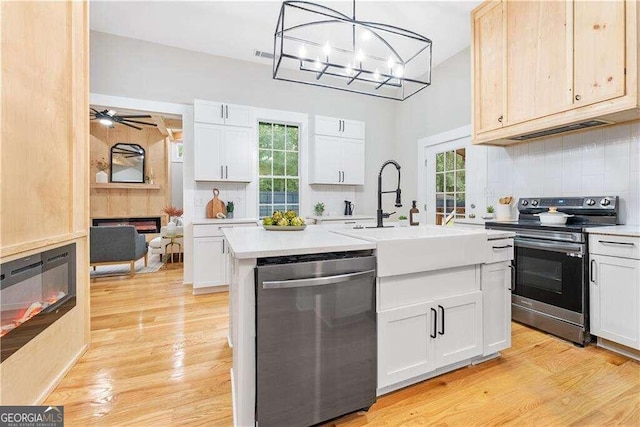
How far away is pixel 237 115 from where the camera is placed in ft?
13.7

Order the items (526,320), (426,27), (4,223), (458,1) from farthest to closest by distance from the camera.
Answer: (426,27)
(458,1)
(526,320)
(4,223)

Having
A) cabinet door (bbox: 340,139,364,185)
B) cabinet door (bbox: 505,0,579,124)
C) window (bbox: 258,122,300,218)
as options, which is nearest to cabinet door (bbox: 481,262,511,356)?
cabinet door (bbox: 505,0,579,124)

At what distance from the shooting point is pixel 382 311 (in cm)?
162

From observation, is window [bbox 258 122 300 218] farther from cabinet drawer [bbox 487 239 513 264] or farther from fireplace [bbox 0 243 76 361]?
cabinet drawer [bbox 487 239 513 264]

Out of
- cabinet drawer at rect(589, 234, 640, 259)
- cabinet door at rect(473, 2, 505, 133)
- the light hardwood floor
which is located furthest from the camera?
cabinet door at rect(473, 2, 505, 133)

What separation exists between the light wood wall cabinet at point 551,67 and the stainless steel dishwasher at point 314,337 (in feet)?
7.74

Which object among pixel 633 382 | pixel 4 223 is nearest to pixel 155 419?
pixel 4 223

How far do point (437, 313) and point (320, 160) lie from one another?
130 inches

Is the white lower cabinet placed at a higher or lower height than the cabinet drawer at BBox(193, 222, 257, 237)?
lower

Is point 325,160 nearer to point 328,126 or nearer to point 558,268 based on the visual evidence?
point 328,126

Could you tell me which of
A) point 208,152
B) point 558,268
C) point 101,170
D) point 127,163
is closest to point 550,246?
point 558,268

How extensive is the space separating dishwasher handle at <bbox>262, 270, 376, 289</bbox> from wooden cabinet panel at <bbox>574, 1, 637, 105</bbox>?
2410 millimetres

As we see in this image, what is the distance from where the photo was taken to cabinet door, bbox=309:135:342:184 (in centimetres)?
466

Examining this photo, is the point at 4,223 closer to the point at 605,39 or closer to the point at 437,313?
the point at 437,313
